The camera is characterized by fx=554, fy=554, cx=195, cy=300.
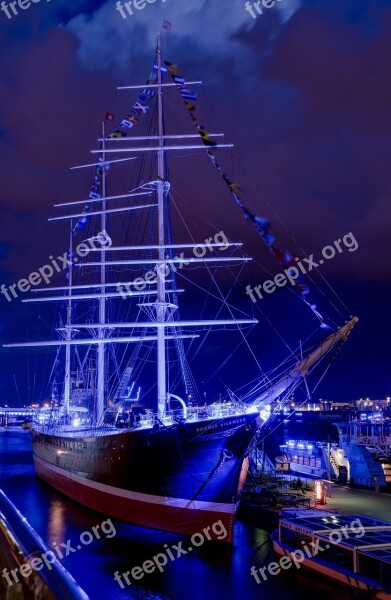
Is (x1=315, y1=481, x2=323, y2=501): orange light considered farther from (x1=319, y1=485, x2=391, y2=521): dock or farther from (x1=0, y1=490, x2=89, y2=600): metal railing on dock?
(x1=0, y1=490, x2=89, y2=600): metal railing on dock

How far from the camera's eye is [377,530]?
55.8ft

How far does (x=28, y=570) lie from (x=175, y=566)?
18.8 meters

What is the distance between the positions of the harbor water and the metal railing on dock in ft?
46.2

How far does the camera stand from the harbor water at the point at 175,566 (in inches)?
664

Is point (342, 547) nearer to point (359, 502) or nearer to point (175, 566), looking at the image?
point (175, 566)

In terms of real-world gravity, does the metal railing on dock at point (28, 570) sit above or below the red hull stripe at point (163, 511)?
above

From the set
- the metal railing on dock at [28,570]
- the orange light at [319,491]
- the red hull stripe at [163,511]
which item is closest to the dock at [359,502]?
the orange light at [319,491]

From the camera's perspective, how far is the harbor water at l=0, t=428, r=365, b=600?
16875 millimetres

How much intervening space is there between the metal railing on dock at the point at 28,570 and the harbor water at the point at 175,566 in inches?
555

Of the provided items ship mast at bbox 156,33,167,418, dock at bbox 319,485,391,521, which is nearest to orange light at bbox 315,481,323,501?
dock at bbox 319,485,391,521

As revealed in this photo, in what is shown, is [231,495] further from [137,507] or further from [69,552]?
[69,552]

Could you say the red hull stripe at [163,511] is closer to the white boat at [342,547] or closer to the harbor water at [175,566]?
the harbor water at [175,566]

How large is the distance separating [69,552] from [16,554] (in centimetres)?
2082

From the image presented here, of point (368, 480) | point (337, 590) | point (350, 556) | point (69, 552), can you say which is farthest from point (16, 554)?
point (368, 480)
